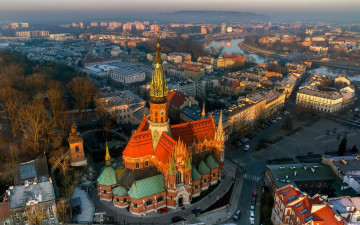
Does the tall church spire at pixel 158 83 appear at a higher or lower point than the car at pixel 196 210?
higher

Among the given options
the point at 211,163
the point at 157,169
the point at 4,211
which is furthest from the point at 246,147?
the point at 4,211

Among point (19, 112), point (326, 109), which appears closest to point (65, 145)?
point (19, 112)

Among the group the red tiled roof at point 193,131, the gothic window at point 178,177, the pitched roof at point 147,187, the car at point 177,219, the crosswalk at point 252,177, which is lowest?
the car at point 177,219

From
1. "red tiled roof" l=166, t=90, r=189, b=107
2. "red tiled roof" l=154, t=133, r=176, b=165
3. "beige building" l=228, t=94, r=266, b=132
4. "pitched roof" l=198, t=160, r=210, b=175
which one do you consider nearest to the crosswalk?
"pitched roof" l=198, t=160, r=210, b=175

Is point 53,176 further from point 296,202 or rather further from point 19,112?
point 296,202

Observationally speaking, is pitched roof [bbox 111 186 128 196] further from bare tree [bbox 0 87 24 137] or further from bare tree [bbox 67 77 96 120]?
bare tree [bbox 67 77 96 120]

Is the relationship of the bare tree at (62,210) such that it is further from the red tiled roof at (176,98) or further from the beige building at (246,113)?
the red tiled roof at (176,98)

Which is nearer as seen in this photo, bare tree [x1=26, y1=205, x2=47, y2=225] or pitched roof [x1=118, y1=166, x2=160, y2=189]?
bare tree [x1=26, y1=205, x2=47, y2=225]

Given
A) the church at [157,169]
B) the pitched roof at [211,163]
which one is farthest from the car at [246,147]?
the church at [157,169]

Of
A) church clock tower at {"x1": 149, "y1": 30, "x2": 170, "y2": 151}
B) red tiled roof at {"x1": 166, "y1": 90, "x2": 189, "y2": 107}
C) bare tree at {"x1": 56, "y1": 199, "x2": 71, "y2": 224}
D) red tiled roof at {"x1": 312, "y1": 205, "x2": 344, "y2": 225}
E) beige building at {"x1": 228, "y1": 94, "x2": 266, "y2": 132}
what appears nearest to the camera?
red tiled roof at {"x1": 312, "y1": 205, "x2": 344, "y2": 225}
